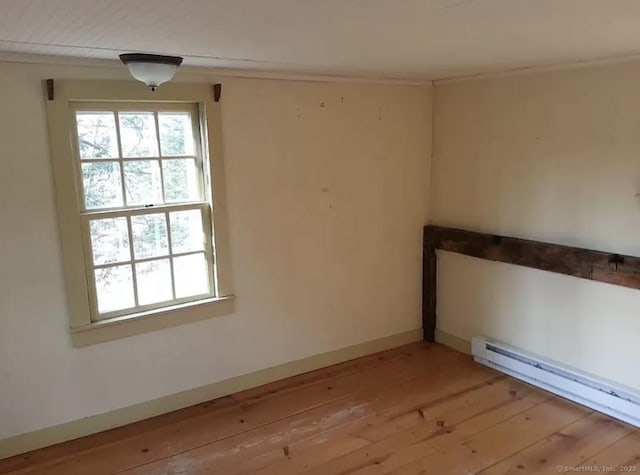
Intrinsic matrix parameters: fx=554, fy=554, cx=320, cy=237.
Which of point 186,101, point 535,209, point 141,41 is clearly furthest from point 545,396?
point 141,41

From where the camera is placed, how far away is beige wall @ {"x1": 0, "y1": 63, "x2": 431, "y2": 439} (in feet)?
9.88

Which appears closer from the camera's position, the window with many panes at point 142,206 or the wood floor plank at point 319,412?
the wood floor plank at point 319,412

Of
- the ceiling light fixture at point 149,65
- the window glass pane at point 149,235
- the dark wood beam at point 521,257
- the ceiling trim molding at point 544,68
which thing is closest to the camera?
the ceiling light fixture at point 149,65

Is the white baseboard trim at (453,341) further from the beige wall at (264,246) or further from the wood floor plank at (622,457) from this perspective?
the wood floor plank at (622,457)

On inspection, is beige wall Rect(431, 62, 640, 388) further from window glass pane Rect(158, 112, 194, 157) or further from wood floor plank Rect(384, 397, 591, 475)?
window glass pane Rect(158, 112, 194, 157)

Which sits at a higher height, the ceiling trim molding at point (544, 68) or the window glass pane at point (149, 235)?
the ceiling trim molding at point (544, 68)

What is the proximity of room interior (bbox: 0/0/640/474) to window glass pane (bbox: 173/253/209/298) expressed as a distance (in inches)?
3.4

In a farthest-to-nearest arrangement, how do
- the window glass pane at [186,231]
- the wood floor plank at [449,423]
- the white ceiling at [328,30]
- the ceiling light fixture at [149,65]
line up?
the window glass pane at [186,231], the wood floor plank at [449,423], the ceiling light fixture at [149,65], the white ceiling at [328,30]

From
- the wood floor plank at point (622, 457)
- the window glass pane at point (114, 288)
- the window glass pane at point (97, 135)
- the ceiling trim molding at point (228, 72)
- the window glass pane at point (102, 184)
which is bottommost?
the wood floor plank at point (622, 457)

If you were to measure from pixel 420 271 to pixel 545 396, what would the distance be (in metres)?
1.39

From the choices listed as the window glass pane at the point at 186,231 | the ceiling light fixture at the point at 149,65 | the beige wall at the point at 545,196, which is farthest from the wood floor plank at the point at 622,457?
the ceiling light fixture at the point at 149,65

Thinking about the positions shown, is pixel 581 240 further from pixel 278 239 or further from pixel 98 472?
pixel 98 472

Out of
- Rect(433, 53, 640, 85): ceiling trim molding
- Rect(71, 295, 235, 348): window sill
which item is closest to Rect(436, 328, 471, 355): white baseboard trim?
Rect(71, 295, 235, 348): window sill

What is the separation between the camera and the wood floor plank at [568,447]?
9.43 ft
